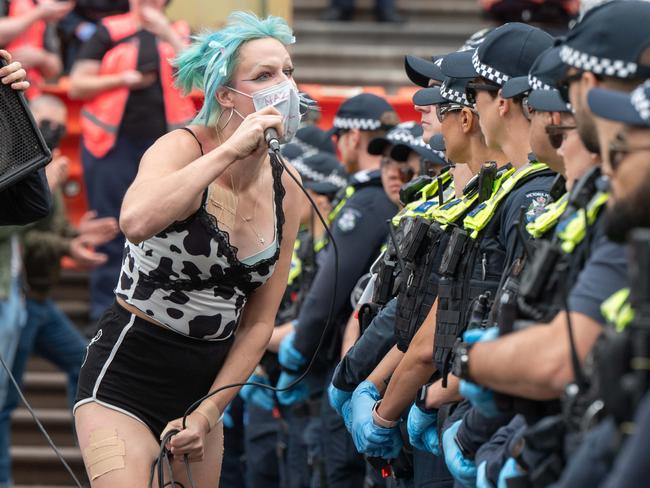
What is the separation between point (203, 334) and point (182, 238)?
407 millimetres

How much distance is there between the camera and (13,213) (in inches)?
206

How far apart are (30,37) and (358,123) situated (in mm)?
3606

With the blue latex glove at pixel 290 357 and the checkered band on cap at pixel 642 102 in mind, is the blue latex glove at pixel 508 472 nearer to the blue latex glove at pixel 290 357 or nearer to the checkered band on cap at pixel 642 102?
the checkered band on cap at pixel 642 102

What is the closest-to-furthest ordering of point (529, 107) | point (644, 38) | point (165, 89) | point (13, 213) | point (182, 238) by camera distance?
point (644, 38)
point (529, 107)
point (182, 238)
point (13, 213)
point (165, 89)

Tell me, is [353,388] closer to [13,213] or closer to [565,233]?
[13,213]

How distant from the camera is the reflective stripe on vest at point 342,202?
682cm

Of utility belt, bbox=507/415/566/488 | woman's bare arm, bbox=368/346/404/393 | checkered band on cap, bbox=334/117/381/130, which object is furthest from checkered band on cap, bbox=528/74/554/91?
checkered band on cap, bbox=334/117/381/130

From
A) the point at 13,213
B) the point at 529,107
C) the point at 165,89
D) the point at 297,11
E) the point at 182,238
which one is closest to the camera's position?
the point at 529,107

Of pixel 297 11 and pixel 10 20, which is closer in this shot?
pixel 10 20

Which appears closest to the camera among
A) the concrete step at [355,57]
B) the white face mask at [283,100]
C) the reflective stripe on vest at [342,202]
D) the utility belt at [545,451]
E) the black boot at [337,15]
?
the utility belt at [545,451]

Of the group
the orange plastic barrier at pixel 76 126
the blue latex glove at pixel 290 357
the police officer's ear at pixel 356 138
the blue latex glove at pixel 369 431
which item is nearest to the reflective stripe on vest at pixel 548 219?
the blue latex glove at pixel 369 431

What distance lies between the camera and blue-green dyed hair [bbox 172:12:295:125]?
15.6ft

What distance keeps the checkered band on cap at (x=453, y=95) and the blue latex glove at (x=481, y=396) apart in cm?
150

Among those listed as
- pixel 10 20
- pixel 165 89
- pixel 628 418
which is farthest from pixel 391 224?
pixel 10 20
